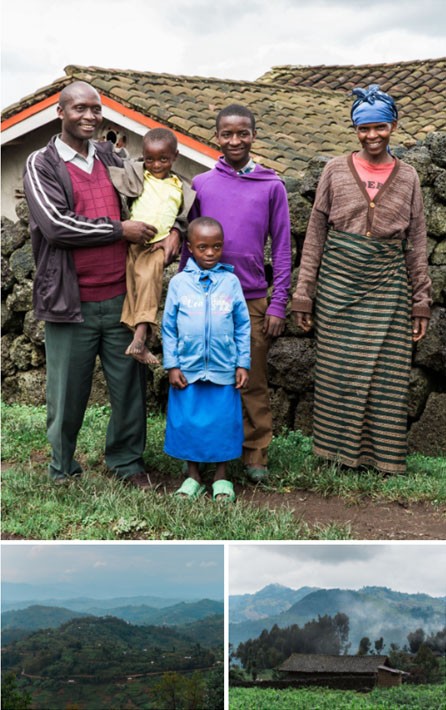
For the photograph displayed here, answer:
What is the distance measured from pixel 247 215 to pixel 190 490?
1.61 metres

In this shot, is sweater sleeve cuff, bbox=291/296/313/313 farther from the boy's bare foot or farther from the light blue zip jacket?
the boy's bare foot

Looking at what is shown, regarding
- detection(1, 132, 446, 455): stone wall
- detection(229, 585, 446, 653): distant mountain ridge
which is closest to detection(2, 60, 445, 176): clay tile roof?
detection(1, 132, 446, 455): stone wall

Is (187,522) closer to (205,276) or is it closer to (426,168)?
(205,276)

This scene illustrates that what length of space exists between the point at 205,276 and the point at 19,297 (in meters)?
3.44

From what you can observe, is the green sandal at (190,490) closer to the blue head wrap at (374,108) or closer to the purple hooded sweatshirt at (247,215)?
the purple hooded sweatshirt at (247,215)

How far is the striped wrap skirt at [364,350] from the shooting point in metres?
5.56

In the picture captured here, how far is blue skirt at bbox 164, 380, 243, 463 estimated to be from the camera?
17.0 feet

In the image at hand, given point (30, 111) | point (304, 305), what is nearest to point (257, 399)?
point (304, 305)

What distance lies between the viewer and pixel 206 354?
16.8 feet

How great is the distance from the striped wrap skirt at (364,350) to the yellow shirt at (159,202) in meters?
1.04

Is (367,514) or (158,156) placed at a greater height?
(158,156)

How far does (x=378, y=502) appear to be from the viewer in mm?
5477

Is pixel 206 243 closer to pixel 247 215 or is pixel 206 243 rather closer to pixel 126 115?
pixel 247 215

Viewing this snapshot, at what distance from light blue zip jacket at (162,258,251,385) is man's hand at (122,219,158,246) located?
0.29 metres
